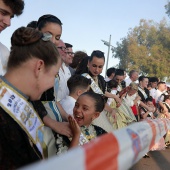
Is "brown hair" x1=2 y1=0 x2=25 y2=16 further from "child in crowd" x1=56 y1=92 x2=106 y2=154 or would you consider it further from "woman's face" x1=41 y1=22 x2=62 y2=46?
"child in crowd" x1=56 y1=92 x2=106 y2=154

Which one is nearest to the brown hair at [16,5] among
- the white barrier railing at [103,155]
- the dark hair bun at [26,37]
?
the dark hair bun at [26,37]

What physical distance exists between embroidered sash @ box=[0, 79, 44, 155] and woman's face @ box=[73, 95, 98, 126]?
46.0 inches

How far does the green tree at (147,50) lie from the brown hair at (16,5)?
3067 centimetres

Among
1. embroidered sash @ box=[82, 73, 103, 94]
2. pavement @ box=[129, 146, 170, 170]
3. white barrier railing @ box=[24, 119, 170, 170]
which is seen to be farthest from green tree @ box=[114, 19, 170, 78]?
white barrier railing @ box=[24, 119, 170, 170]

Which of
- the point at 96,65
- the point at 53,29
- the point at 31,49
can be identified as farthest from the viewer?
the point at 96,65

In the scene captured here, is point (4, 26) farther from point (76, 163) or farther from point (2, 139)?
point (76, 163)

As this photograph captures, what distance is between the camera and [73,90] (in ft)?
10.6

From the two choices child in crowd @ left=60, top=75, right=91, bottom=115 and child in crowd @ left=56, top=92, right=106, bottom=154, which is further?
child in crowd @ left=60, top=75, right=91, bottom=115

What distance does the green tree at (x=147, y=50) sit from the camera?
32.7 m

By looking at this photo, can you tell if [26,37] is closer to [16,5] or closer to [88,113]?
[16,5]

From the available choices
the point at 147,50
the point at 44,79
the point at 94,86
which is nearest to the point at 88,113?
the point at 94,86

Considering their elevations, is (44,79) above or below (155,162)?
above

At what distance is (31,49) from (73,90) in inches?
68.5

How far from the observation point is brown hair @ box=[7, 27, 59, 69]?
58.6 inches
